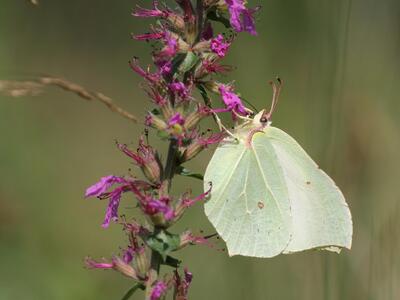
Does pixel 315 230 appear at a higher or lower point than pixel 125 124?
lower

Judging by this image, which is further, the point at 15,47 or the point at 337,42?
the point at 15,47

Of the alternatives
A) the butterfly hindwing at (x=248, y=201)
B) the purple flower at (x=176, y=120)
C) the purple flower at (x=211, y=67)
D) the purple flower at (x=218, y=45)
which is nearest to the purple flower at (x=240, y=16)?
the purple flower at (x=218, y=45)

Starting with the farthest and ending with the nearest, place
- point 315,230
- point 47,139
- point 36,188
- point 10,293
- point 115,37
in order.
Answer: point 115,37 → point 47,139 → point 36,188 → point 10,293 → point 315,230

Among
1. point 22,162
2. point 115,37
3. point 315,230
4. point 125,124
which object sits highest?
point 115,37

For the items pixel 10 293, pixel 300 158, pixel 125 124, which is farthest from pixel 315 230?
pixel 125 124

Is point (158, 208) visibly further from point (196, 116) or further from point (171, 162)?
point (196, 116)

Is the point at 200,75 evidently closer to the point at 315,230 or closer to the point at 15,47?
the point at 315,230

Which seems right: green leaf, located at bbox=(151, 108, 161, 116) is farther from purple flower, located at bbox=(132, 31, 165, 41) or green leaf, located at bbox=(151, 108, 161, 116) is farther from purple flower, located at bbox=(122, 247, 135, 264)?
purple flower, located at bbox=(122, 247, 135, 264)
